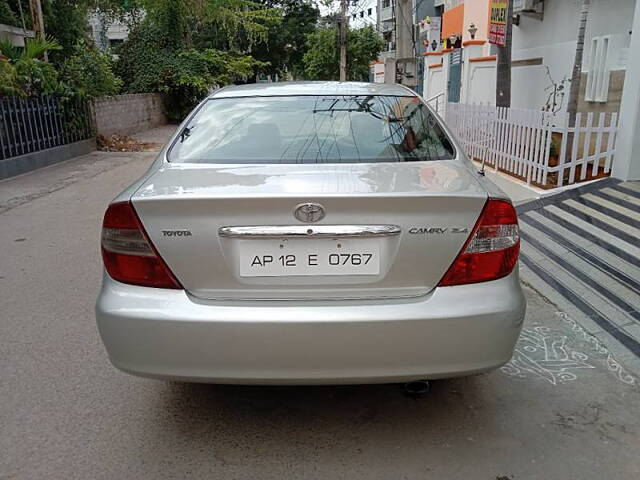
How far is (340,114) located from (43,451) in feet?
7.17

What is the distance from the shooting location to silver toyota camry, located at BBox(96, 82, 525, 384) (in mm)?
2215

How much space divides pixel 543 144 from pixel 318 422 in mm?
5943

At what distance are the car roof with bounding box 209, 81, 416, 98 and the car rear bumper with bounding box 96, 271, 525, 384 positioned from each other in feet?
5.27

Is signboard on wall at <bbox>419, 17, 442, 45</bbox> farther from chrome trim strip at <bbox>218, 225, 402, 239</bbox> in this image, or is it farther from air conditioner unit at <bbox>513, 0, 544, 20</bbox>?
chrome trim strip at <bbox>218, 225, 402, 239</bbox>

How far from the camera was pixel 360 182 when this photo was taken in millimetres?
2385

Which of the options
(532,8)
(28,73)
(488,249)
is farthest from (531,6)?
(488,249)

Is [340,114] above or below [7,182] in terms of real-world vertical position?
above

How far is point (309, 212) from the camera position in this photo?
220cm

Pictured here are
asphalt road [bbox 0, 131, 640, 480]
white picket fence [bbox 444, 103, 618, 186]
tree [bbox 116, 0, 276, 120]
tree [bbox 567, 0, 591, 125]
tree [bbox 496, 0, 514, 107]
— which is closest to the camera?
asphalt road [bbox 0, 131, 640, 480]

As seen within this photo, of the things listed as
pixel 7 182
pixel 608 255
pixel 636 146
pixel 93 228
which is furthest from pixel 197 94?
pixel 608 255

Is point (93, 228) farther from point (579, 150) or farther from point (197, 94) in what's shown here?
point (197, 94)

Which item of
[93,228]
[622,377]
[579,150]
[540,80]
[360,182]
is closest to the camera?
Answer: [360,182]

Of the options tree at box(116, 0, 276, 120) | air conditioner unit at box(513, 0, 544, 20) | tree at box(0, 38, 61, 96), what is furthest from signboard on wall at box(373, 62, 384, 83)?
tree at box(0, 38, 61, 96)

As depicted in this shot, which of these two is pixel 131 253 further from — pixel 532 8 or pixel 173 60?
pixel 173 60
